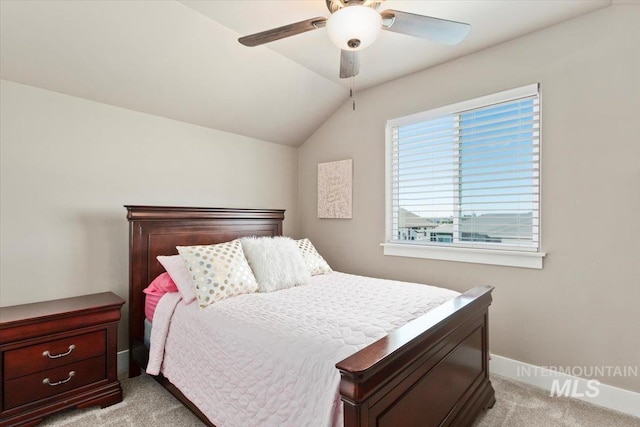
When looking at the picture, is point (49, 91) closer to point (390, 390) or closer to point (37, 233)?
point (37, 233)

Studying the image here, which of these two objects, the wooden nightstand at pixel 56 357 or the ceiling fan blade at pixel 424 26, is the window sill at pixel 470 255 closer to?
the ceiling fan blade at pixel 424 26

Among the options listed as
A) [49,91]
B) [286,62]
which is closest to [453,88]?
[286,62]

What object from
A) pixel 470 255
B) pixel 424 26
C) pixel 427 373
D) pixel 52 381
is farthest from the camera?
pixel 470 255

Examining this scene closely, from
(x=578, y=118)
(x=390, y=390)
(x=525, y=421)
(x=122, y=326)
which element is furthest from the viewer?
(x=122, y=326)

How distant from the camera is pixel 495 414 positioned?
204cm

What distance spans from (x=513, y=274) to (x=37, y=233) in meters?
3.46

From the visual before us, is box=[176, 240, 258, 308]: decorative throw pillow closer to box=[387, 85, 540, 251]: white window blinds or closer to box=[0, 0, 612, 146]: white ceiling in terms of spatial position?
box=[0, 0, 612, 146]: white ceiling

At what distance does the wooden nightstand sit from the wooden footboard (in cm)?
186

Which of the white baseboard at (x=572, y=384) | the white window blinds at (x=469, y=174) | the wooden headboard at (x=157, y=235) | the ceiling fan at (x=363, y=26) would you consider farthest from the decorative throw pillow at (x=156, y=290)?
Answer: the white baseboard at (x=572, y=384)

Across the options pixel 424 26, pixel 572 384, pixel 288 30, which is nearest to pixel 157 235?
pixel 288 30

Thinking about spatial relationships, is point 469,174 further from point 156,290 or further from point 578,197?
point 156,290

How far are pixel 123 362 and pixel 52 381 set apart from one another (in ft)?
2.17

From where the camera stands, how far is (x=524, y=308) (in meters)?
2.46

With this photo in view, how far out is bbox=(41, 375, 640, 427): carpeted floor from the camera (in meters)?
1.95
